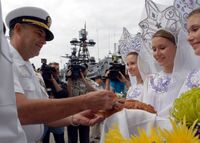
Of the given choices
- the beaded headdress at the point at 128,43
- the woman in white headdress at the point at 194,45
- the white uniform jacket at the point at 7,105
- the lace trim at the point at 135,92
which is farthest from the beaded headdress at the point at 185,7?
the beaded headdress at the point at 128,43

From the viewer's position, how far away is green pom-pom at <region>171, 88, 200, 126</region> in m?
0.94

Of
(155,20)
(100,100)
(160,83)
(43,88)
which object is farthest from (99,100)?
(155,20)

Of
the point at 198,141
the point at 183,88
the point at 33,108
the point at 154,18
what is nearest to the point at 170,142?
the point at 198,141

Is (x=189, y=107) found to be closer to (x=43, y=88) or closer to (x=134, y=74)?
(x=43, y=88)

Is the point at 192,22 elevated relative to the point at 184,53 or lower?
elevated

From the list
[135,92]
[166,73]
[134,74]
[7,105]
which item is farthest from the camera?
[134,74]

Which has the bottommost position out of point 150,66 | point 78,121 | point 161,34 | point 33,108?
point 78,121

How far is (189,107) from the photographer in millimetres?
952

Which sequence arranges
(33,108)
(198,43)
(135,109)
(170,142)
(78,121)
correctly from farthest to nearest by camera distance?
1. (78,121)
2. (198,43)
3. (33,108)
4. (135,109)
5. (170,142)

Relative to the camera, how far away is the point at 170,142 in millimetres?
796

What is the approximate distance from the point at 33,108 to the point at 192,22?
974mm

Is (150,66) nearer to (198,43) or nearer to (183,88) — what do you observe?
(183,88)

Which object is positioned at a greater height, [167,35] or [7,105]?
[167,35]

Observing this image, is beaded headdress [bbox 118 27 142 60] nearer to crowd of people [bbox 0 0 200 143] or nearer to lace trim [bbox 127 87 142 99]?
lace trim [bbox 127 87 142 99]
